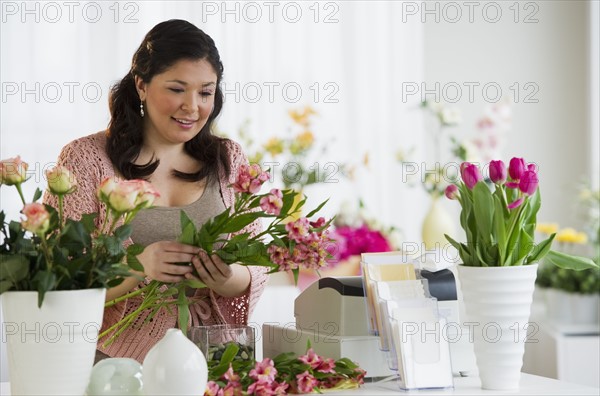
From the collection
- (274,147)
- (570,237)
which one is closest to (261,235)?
(274,147)

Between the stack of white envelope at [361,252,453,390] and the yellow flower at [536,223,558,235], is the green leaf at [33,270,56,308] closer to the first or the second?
the stack of white envelope at [361,252,453,390]

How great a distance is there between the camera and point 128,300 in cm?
215

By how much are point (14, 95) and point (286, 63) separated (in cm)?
117

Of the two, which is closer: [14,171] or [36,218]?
[36,218]

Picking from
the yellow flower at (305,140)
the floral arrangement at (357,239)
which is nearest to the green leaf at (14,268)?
the floral arrangement at (357,239)

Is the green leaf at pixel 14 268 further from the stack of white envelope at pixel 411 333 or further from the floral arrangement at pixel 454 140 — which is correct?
the floral arrangement at pixel 454 140

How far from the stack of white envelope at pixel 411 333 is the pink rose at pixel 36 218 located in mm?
675

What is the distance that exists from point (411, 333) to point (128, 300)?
0.81 m

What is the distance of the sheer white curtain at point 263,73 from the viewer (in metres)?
3.72

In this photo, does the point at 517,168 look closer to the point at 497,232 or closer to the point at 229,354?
the point at 497,232

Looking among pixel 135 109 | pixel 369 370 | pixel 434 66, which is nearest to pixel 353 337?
pixel 369 370

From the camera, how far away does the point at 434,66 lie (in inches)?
163

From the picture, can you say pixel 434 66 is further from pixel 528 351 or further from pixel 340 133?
pixel 528 351

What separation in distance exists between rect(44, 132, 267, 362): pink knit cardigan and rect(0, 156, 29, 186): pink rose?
0.69m
